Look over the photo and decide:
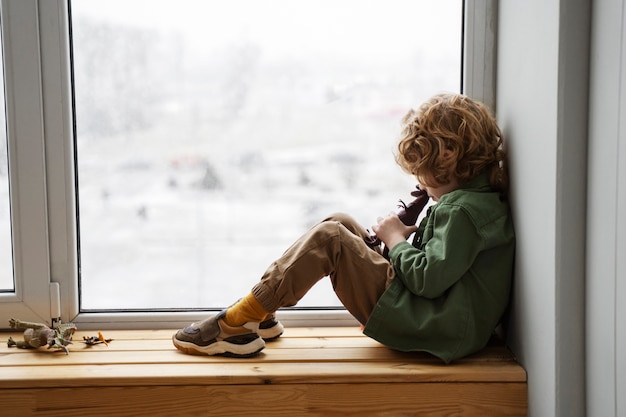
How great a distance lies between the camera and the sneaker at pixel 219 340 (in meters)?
1.62

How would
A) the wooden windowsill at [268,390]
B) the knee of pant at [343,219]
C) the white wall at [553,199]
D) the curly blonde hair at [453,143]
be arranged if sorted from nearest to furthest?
1. the white wall at [553,199]
2. the wooden windowsill at [268,390]
3. the curly blonde hair at [453,143]
4. the knee of pant at [343,219]

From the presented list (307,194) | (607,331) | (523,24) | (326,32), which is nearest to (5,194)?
(307,194)

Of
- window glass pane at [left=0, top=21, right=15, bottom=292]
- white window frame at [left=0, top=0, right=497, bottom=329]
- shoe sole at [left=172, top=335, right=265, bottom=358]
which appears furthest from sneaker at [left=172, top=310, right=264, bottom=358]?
window glass pane at [left=0, top=21, right=15, bottom=292]

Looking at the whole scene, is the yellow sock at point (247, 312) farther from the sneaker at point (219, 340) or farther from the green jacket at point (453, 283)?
the green jacket at point (453, 283)

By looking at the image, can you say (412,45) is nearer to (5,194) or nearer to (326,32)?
(326,32)

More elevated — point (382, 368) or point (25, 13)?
point (25, 13)

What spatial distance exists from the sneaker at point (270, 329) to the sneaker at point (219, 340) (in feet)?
0.30

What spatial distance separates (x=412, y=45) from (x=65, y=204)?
1.03m

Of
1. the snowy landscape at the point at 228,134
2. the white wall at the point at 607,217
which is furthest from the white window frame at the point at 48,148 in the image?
the white wall at the point at 607,217

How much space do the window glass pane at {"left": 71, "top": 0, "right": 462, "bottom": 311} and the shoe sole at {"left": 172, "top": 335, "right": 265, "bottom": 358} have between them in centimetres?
26

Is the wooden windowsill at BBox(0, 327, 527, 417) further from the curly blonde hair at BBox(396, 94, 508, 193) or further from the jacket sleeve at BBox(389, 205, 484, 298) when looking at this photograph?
the curly blonde hair at BBox(396, 94, 508, 193)

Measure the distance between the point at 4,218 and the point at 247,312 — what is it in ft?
2.45

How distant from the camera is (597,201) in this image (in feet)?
4.14

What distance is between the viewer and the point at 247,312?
63.9 inches
